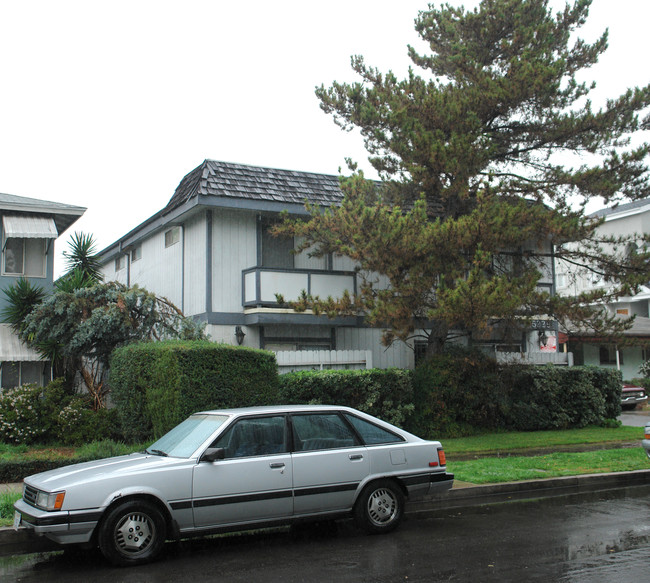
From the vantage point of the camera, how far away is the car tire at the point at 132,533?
21.7 feet

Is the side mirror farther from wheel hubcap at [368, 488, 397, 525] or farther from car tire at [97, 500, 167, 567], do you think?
wheel hubcap at [368, 488, 397, 525]

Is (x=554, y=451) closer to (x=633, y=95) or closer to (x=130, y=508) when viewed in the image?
(x=633, y=95)

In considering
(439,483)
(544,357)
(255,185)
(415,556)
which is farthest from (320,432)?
(544,357)

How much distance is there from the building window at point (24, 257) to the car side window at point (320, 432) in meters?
12.0

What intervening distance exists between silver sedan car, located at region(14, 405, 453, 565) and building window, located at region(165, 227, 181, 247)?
41.7ft

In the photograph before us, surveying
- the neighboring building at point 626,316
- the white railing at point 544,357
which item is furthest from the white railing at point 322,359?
the neighboring building at point 626,316

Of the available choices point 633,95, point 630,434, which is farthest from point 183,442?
point 633,95

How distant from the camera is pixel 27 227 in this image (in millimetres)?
16984

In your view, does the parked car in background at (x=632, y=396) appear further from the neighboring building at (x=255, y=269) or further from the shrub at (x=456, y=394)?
the shrub at (x=456, y=394)

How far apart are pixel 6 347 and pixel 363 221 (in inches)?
342

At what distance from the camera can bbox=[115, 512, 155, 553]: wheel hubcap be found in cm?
669

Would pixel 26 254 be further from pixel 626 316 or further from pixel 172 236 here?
pixel 626 316

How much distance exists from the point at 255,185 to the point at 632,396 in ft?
61.0

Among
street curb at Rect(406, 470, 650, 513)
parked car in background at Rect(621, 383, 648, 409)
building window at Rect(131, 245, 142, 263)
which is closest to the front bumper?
street curb at Rect(406, 470, 650, 513)
